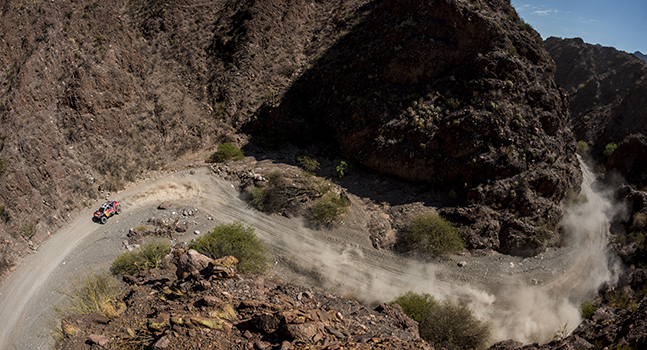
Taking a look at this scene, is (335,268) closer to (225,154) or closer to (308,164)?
(308,164)

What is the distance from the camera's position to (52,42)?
23.9m

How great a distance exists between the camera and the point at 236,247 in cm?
1759

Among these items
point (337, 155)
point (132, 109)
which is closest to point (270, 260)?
point (337, 155)

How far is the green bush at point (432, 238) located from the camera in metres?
21.1

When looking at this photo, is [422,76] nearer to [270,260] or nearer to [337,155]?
[337,155]

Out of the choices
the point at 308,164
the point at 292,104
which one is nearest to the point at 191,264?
the point at 308,164

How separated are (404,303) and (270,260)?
8.12 metres

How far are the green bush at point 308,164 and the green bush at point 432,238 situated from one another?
29.7 ft

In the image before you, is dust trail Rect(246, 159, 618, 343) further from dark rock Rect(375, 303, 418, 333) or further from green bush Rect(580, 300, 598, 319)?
dark rock Rect(375, 303, 418, 333)

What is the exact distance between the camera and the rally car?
20500 mm

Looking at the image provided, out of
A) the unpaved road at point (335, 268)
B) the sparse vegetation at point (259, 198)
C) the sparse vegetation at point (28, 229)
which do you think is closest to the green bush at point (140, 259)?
the unpaved road at point (335, 268)

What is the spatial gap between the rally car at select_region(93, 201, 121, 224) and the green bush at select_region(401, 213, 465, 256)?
19.0 m

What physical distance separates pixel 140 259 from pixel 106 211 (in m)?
5.73

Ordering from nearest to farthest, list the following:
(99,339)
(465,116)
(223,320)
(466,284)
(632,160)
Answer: (99,339) < (223,320) < (466,284) < (465,116) < (632,160)
